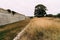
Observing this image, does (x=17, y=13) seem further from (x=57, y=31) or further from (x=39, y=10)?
(x=57, y=31)

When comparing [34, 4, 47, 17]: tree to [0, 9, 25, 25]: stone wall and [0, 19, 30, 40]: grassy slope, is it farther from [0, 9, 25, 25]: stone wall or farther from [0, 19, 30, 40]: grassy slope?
[0, 19, 30, 40]: grassy slope

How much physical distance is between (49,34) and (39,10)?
157 feet

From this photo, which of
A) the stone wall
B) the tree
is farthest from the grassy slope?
the tree

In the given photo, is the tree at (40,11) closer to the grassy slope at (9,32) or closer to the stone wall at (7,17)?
the stone wall at (7,17)

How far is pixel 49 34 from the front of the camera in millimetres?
20609

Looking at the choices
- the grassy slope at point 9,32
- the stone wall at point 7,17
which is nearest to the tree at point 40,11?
the stone wall at point 7,17

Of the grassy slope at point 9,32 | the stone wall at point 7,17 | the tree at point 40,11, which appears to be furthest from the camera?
the tree at point 40,11

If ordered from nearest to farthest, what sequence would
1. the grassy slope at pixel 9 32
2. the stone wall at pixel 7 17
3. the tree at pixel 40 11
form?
the grassy slope at pixel 9 32
the stone wall at pixel 7 17
the tree at pixel 40 11

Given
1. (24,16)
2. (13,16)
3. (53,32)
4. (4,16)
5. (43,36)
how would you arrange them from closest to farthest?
(43,36) < (53,32) < (4,16) < (13,16) < (24,16)

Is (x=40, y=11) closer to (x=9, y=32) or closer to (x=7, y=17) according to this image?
(x=7, y=17)

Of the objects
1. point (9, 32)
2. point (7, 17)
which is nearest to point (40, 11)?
point (7, 17)

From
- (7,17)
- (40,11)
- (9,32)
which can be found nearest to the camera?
(9,32)

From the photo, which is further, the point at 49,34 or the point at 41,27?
the point at 41,27

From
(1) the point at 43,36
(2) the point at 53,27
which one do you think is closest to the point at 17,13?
(2) the point at 53,27
